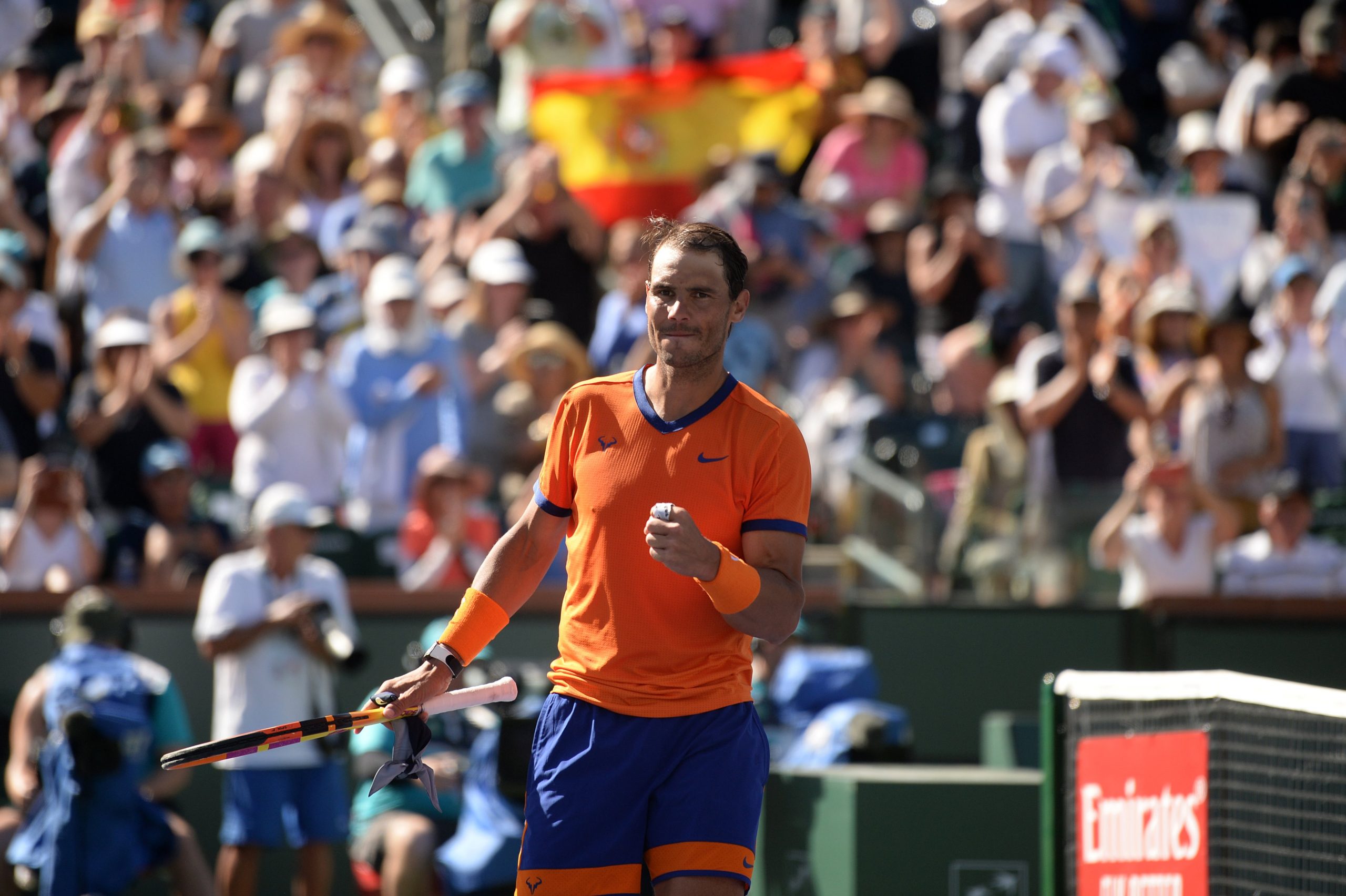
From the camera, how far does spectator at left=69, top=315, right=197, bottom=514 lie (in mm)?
10164

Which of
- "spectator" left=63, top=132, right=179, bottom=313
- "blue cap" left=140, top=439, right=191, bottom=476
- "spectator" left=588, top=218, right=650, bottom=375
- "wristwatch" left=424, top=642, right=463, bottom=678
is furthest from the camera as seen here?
"spectator" left=63, top=132, right=179, bottom=313

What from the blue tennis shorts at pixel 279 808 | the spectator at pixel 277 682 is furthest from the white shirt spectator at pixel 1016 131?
the blue tennis shorts at pixel 279 808

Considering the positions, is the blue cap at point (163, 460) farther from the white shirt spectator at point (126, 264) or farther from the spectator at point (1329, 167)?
the spectator at point (1329, 167)

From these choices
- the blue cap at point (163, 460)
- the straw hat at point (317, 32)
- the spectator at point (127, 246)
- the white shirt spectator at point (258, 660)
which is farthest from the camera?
the straw hat at point (317, 32)

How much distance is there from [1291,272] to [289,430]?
243 inches

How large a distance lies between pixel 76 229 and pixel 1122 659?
685cm

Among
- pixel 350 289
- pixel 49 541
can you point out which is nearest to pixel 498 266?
pixel 350 289

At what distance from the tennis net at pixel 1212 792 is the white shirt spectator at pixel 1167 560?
3.85 m

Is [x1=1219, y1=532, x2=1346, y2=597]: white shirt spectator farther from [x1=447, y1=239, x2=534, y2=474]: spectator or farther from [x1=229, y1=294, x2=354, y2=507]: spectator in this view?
[x1=229, y1=294, x2=354, y2=507]: spectator

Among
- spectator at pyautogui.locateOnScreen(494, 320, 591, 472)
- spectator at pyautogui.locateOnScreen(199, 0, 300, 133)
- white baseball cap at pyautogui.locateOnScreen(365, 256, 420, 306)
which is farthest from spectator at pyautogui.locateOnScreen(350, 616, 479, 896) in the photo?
spectator at pyautogui.locateOnScreen(199, 0, 300, 133)

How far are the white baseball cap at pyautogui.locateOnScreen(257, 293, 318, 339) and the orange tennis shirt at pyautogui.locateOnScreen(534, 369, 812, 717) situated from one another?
6.13 metres

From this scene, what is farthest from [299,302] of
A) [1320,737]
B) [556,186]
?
[1320,737]

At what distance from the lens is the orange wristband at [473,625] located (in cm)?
448

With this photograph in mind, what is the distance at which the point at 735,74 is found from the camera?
1475 centimetres
